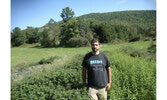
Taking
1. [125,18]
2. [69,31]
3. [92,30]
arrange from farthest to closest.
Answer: [125,18]
[92,30]
[69,31]

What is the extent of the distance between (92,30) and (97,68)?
96.5ft

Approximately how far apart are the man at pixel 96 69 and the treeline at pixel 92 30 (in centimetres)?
2304

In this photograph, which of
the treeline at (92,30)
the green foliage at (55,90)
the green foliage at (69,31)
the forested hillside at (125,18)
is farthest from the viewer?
the forested hillside at (125,18)

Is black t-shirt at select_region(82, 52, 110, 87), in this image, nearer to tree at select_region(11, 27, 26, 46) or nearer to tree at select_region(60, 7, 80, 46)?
tree at select_region(60, 7, 80, 46)

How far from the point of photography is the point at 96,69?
107 inches

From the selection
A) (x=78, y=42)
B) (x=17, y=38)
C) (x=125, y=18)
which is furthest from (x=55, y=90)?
(x=125, y=18)

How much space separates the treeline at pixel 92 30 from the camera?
27953 mm

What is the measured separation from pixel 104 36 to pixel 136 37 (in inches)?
244

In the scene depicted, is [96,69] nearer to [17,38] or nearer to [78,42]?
[78,42]

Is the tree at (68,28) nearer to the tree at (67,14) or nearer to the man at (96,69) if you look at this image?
the tree at (67,14)

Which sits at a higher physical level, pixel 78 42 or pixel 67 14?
pixel 67 14

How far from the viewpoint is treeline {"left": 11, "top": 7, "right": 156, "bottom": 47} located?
28.0 metres

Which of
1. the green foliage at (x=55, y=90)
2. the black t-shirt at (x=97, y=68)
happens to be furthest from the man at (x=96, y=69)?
the green foliage at (x=55, y=90)

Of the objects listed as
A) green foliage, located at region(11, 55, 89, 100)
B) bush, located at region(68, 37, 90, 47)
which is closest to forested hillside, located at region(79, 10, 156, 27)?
bush, located at region(68, 37, 90, 47)
